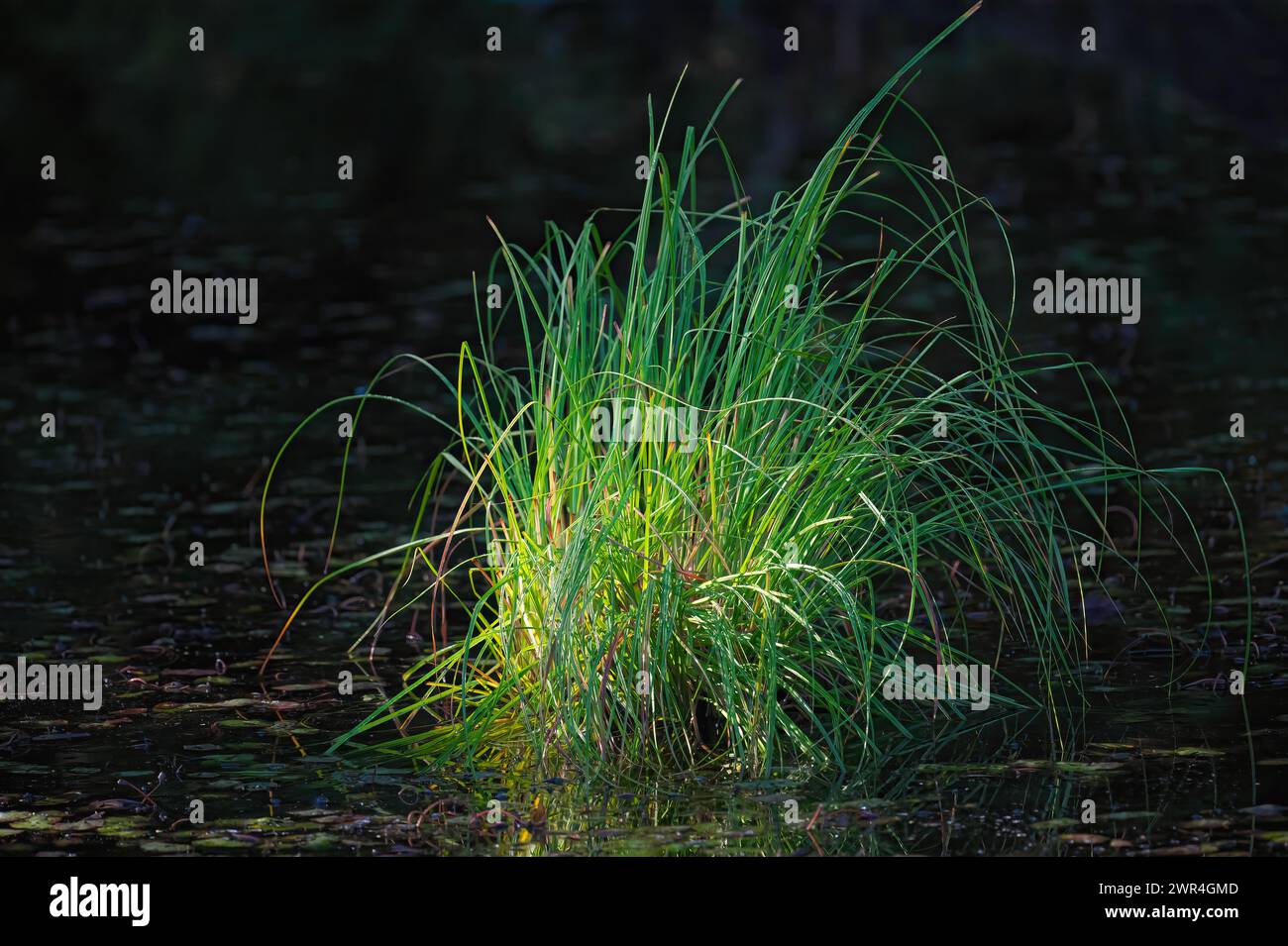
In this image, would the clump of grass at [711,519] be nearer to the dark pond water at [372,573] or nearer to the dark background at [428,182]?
the dark pond water at [372,573]

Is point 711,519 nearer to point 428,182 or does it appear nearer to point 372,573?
point 372,573

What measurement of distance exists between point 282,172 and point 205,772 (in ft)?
45.8

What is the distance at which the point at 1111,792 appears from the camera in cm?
570

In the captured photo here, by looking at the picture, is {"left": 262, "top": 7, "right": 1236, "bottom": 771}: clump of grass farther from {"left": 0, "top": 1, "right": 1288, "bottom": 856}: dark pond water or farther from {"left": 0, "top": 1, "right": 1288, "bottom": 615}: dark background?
{"left": 0, "top": 1, "right": 1288, "bottom": 615}: dark background

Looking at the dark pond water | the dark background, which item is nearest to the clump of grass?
the dark pond water

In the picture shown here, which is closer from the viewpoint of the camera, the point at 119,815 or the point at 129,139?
the point at 119,815

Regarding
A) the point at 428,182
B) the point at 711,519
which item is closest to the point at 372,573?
the point at 711,519

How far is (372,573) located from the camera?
8.18 metres

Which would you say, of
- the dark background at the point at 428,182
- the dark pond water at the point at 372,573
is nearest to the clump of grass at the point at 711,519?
the dark pond water at the point at 372,573

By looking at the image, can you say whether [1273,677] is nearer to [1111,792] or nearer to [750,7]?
[1111,792]

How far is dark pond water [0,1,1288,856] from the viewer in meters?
5.56
